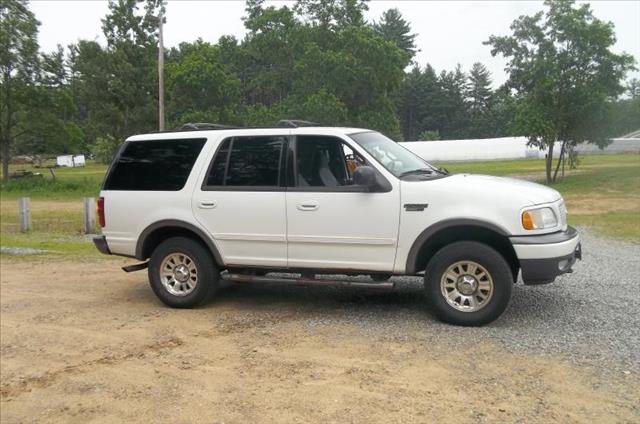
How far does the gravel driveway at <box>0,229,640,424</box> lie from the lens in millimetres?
4199

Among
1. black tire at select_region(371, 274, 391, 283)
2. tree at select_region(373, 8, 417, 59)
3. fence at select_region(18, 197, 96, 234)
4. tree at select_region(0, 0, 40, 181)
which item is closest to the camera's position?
black tire at select_region(371, 274, 391, 283)

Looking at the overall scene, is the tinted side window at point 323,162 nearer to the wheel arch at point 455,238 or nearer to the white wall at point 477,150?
the wheel arch at point 455,238

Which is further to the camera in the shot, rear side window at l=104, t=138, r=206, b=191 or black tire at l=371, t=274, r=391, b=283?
rear side window at l=104, t=138, r=206, b=191

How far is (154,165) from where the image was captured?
7.01 m

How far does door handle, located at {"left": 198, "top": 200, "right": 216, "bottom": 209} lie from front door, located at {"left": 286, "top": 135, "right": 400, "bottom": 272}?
858 millimetres

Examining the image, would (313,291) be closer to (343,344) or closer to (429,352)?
(343,344)

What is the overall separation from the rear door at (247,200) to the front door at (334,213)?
0.47 feet

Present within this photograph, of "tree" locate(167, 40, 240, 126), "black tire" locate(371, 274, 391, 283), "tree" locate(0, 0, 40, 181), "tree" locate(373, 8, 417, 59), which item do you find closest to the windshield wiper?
"black tire" locate(371, 274, 391, 283)

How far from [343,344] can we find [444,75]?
110 metres

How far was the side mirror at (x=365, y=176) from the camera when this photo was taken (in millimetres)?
5820

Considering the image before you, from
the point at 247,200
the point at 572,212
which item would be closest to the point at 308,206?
the point at 247,200

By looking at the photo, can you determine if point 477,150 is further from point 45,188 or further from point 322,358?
point 322,358

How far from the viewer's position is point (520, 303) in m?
6.54

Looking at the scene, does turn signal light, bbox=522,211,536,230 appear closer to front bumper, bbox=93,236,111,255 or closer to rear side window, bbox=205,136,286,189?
rear side window, bbox=205,136,286,189
